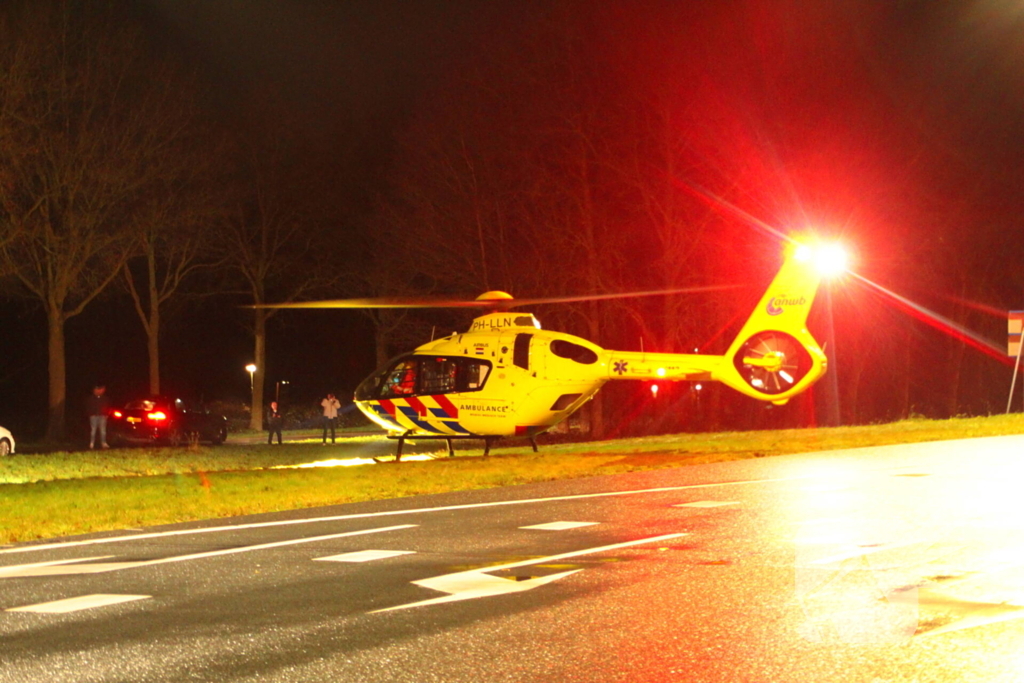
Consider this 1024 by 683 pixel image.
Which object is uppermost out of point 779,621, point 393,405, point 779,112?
point 779,112

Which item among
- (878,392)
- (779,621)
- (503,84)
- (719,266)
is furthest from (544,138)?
(779,621)

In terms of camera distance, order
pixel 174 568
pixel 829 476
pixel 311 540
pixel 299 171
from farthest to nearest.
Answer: pixel 299 171, pixel 829 476, pixel 311 540, pixel 174 568

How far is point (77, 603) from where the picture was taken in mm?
7984

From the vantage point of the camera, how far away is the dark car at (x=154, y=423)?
117 ft

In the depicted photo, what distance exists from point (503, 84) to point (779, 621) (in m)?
32.1

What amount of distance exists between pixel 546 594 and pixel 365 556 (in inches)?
95.1

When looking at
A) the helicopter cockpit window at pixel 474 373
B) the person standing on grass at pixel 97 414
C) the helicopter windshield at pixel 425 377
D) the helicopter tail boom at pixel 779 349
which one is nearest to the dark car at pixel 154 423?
the person standing on grass at pixel 97 414

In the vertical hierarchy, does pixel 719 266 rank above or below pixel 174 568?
above

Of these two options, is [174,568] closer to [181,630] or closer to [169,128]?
[181,630]

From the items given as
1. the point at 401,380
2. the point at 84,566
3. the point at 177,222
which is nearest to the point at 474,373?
the point at 401,380

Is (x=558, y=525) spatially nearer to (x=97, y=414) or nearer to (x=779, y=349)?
(x=779, y=349)

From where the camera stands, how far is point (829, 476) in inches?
629

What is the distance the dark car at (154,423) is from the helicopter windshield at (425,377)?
11.2 metres

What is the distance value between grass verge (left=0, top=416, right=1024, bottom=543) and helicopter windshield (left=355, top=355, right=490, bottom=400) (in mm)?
2794
